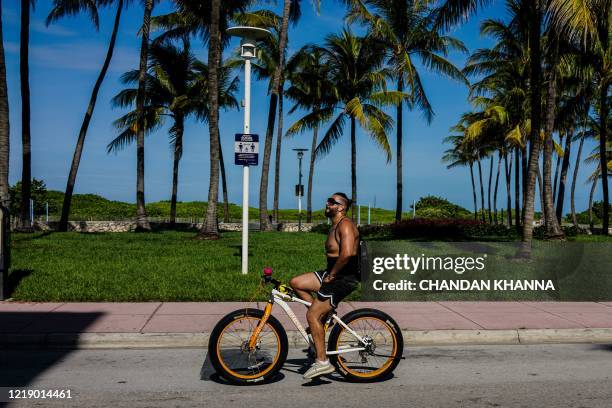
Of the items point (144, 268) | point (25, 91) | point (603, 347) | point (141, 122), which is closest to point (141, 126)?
point (141, 122)

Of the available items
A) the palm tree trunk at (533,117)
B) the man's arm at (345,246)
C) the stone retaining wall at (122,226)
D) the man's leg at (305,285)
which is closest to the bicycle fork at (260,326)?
the man's leg at (305,285)

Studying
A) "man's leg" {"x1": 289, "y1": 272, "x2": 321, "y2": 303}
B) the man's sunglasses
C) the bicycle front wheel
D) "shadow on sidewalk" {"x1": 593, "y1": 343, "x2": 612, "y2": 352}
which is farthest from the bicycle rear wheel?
"shadow on sidewalk" {"x1": 593, "y1": 343, "x2": 612, "y2": 352}

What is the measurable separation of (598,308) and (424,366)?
17.6 feet

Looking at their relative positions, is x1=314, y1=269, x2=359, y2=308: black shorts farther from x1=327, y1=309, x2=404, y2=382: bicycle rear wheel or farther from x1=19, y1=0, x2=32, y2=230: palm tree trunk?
x1=19, y1=0, x2=32, y2=230: palm tree trunk

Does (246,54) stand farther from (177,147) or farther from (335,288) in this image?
(177,147)

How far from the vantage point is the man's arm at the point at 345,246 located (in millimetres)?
6023

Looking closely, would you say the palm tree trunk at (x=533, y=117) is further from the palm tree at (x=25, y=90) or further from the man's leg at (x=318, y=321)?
the palm tree at (x=25, y=90)

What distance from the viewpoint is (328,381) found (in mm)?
6617

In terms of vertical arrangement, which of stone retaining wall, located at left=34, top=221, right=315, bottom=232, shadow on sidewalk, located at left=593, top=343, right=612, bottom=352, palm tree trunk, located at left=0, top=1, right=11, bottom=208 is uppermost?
palm tree trunk, located at left=0, top=1, right=11, bottom=208

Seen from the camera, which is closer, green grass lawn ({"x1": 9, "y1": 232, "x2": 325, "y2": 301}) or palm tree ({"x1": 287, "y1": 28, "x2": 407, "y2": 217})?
green grass lawn ({"x1": 9, "y1": 232, "x2": 325, "y2": 301})

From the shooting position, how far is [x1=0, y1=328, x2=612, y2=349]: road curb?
8.34 meters

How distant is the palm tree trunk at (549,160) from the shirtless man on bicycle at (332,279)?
15062 millimetres

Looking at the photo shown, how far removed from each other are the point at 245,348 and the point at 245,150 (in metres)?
7.44

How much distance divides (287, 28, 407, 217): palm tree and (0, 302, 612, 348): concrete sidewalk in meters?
23.6
